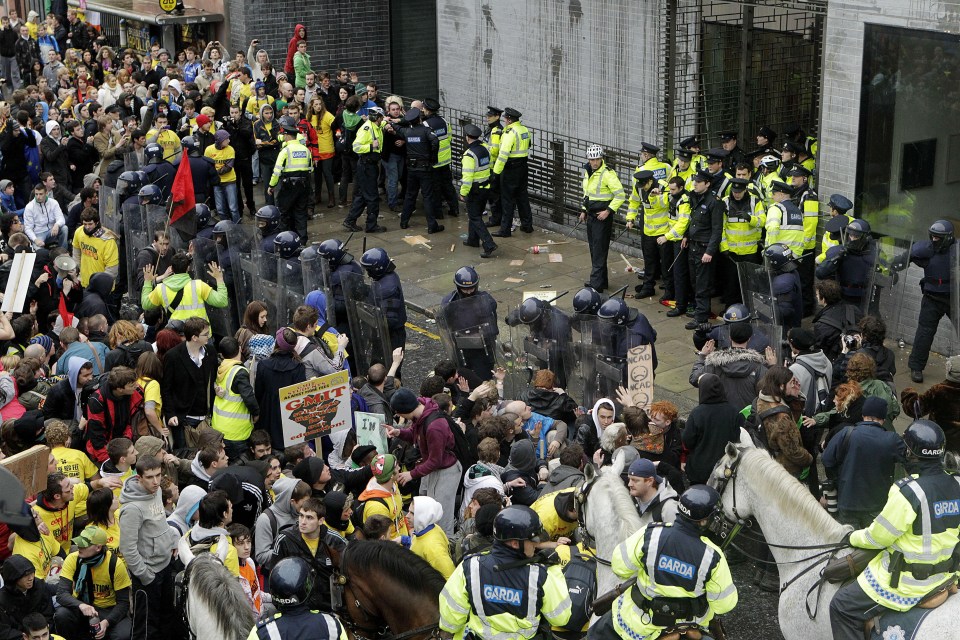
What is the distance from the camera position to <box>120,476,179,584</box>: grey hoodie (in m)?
7.93

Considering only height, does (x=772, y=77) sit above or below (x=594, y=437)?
above

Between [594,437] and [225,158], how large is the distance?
9603mm

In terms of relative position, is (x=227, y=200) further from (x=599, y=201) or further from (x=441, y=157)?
(x=599, y=201)

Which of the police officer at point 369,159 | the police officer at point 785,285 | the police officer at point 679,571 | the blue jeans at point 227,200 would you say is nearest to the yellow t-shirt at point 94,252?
the blue jeans at point 227,200

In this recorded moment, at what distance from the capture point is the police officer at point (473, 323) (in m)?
12.1

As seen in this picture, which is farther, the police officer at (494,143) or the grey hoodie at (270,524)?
the police officer at (494,143)

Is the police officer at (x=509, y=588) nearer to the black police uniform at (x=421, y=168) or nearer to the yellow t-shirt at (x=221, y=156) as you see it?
the black police uniform at (x=421, y=168)

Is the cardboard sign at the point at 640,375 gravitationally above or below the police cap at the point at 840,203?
below

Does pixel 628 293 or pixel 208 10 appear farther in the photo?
pixel 208 10

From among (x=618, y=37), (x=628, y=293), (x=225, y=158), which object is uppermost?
(x=618, y=37)

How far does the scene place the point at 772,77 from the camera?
17.1 meters

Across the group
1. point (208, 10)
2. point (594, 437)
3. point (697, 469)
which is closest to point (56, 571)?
point (594, 437)

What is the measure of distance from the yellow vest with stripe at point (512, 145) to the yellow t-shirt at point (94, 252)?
505cm

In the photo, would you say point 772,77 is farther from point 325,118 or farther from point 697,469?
point 697,469
